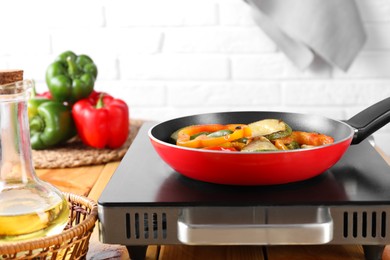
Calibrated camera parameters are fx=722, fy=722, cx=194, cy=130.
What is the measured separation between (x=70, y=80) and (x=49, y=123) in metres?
0.16

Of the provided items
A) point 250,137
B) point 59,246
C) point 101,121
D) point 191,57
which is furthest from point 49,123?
point 59,246

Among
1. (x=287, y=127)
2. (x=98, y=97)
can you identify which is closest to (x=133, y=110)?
(x=98, y=97)

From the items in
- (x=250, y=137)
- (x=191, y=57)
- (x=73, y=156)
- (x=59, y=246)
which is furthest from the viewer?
(x=191, y=57)

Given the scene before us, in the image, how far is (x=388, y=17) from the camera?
2518 mm

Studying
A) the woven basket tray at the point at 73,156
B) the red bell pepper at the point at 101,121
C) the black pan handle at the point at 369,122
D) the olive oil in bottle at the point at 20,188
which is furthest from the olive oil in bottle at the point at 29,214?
the red bell pepper at the point at 101,121

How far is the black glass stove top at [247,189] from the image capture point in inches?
39.0

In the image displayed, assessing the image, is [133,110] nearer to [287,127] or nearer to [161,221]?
[287,127]

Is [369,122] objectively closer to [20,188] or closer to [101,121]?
[20,188]

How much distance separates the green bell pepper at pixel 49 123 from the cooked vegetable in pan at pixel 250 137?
759 millimetres

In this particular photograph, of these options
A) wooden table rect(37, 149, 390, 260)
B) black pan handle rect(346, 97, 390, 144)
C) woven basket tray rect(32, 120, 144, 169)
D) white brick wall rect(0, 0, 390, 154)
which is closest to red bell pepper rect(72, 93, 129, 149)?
woven basket tray rect(32, 120, 144, 169)

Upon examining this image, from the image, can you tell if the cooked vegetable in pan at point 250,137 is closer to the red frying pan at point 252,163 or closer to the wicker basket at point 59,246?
the red frying pan at point 252,163

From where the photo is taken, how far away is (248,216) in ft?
3.22

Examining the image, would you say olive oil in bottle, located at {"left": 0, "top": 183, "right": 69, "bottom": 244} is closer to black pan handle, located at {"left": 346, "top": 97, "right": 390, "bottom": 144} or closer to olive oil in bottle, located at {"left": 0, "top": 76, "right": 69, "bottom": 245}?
olive oil in bottle, located at {"left": 0, "top": 76, "right": 69, "bottom": 245}

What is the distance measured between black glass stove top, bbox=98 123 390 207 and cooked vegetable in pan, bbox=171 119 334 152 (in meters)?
0.06
